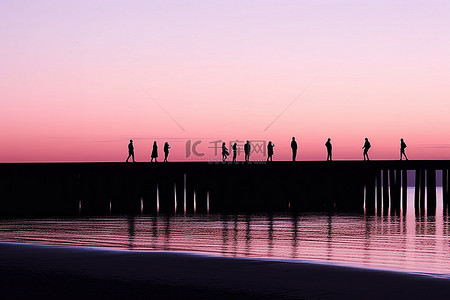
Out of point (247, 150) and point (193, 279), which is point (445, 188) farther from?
point (193, 279)

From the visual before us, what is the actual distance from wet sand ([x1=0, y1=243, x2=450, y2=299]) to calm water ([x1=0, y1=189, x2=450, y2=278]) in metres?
1.95

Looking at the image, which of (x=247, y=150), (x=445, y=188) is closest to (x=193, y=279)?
(x=247, y=150)

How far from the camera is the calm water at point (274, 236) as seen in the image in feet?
49.4

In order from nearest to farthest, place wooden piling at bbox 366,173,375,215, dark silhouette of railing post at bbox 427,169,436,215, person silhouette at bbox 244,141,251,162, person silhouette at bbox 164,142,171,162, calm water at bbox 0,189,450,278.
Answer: calm water at bbox 0,189,450,278 → person silhouette at bbox 164,142,171,162 → person silhouette at bbox 244,141,251,162 → dark silhouette of railing post at bbox 427,169,436,215 → wooden piling at bbox 366,173,375,215

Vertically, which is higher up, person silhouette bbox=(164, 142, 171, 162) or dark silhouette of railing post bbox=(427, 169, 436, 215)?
person silhouette bbox=(164, 142, 171, 162)

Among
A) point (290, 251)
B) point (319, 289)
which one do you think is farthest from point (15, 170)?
point (319, 289)

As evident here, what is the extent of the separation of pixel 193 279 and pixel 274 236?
9.72m

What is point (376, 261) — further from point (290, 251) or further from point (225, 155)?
point (225, 155)

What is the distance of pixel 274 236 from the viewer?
19.9 meters

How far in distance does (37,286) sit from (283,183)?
3057 cm

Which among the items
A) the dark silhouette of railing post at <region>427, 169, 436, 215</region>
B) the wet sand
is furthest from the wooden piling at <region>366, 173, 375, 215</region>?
the wet sand

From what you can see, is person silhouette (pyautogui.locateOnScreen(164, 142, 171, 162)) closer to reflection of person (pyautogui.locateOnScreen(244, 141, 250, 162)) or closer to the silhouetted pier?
the silhouetted pier

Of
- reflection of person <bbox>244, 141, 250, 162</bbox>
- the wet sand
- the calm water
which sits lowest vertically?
the calm water

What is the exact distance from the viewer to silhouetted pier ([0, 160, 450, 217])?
108 ft
